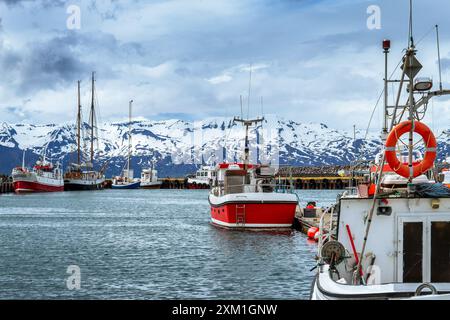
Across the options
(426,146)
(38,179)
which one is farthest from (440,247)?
(38,179)

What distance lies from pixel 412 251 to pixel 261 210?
2683cm

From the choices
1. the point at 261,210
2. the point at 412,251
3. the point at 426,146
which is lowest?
the point at 261,210

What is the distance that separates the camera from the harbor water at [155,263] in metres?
22.1

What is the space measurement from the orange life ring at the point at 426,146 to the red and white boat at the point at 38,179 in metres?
122

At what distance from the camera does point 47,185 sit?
13638cm

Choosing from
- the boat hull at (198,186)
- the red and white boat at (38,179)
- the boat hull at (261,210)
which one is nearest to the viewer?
the boat hull at (261,210)

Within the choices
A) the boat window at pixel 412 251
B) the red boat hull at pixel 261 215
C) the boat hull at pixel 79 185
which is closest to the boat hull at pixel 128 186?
the boat hull at pixel 79 185

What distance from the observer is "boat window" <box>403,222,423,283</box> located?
12894 millimetres

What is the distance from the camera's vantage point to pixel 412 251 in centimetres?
1300

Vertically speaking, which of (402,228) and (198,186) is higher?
(402,228)

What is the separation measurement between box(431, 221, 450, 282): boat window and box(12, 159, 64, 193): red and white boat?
123m

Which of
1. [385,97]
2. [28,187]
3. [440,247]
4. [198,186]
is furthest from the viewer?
[198,186]

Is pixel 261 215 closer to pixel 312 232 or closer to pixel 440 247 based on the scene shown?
pixel 312 232

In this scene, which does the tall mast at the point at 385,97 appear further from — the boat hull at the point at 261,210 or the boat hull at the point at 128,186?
the boat hull at the point at 128,186
